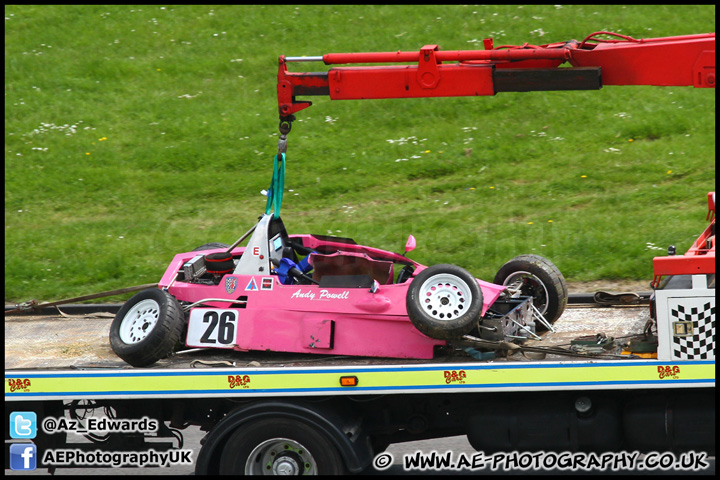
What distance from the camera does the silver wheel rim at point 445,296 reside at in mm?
6820

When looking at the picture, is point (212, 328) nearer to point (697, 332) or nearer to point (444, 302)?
point (444, 302)

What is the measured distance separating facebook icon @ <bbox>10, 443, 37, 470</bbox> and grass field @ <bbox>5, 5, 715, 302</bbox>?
5905mm

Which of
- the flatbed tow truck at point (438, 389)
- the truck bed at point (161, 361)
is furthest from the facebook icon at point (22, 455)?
the truck bed at point (161, 361)

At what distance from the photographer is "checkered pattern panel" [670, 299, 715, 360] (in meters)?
6.36

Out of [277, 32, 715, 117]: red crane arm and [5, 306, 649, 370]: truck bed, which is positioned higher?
[277, 32, 715, 117]: red crane arm

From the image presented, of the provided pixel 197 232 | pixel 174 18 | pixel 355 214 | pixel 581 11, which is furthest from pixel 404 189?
pixel 174 18

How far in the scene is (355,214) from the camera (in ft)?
47.8

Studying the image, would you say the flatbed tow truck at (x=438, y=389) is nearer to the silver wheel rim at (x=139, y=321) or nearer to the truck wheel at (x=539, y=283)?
the silver wheel rim at (x=139, y=321)

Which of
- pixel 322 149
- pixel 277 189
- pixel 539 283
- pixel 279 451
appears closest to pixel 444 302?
pixel 539 283

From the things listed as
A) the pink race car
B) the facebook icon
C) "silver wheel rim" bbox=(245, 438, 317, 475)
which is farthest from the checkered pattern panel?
the facebook icon

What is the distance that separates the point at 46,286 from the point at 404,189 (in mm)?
5942

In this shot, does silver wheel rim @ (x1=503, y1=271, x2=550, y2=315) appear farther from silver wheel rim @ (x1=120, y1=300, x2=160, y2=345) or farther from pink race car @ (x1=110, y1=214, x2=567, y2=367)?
silver wheel rim @ (x1=120, y1=300, x2=160, y2=345)

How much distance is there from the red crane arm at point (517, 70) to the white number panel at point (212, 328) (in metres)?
1.80

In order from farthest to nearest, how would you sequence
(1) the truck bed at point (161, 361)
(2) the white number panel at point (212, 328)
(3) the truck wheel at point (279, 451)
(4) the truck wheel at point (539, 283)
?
(4) the truck wheel at point (539, 283) → (2) the white number panel at point (212, 328) → (1) the truck bed at point (161, 361) → (3) the truck wheel at point (279, 451)
